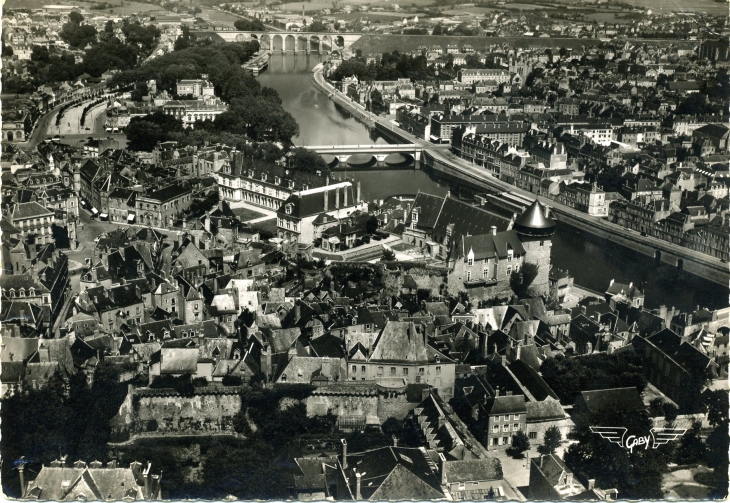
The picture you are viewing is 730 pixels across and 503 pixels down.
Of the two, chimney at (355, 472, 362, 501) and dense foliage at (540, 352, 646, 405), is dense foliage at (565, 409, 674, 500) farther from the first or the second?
chimney at (355, 472, 362, 501)

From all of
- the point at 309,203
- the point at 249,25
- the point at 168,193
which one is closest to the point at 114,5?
the point at 249,25

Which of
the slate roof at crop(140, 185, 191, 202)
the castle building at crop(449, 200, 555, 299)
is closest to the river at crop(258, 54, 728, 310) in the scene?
the castle building at crop(449, 200, 555, 299)

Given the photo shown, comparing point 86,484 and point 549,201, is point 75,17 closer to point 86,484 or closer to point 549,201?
point 549,201

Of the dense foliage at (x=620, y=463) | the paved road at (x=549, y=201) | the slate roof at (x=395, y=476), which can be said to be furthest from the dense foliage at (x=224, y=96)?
the slate roof at (x=395, y=476)

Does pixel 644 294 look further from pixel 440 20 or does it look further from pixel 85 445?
pixel 440 20

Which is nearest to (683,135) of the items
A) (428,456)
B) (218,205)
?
(218,205)

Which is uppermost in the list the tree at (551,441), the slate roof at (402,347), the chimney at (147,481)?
the slate roof at (402,347)

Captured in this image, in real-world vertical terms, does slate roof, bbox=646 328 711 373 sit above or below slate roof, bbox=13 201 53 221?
below

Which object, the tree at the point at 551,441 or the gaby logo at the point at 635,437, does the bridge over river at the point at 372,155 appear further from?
the gaby logo at the point at 635,437
